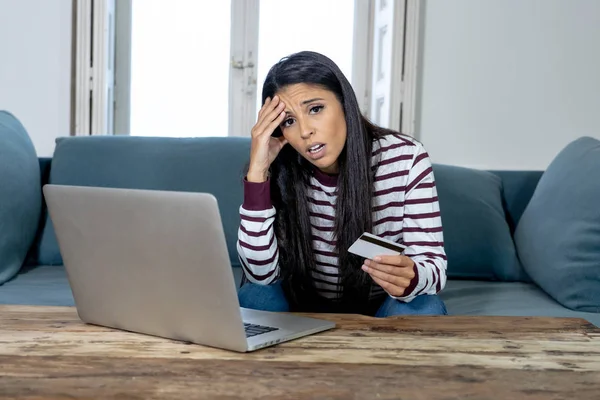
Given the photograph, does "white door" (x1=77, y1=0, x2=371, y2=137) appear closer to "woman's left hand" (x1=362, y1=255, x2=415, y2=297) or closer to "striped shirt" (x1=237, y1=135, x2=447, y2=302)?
"striped shirt" (x1=237, y1=135, x2=447, y2=302)

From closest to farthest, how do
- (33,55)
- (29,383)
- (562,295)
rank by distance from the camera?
(29,383)
(562,295)
(33,55)

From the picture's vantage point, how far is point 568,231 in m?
1.72

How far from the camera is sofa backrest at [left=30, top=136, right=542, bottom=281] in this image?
2.01m

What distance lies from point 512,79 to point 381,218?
191 centimetres

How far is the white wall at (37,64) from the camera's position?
3.02 m

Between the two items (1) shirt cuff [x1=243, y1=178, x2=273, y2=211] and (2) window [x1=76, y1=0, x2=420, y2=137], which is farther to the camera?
(2) window [x1=76, y1=0, x2=420, y2=137]

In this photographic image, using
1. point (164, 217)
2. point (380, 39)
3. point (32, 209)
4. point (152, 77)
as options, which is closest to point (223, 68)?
point (152, 77)

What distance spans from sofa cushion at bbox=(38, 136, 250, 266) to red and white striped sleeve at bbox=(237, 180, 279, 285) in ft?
1.84

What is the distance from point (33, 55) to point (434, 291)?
7.86 ft

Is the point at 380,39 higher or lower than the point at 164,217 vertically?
higher

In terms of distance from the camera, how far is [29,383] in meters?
0.71

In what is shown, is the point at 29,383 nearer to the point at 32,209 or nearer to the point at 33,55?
the point at 32,209

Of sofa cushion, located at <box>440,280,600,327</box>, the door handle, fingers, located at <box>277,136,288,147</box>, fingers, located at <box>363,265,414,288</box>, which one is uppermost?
the door handle

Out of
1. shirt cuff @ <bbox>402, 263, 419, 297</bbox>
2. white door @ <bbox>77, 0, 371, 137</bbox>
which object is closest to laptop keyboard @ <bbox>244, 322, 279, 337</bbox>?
shirt cuff @ <bbox>402, 263, 419, 297</bbox>
